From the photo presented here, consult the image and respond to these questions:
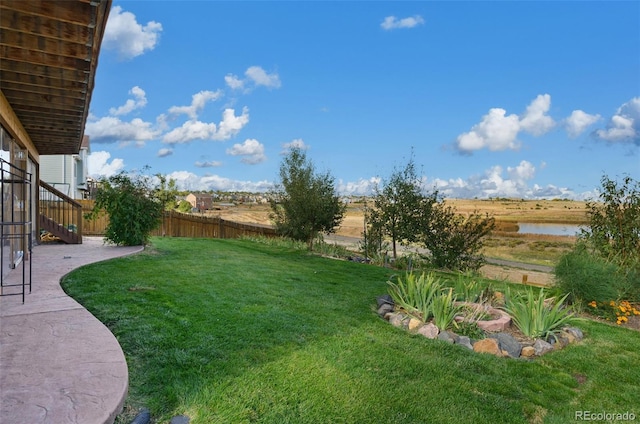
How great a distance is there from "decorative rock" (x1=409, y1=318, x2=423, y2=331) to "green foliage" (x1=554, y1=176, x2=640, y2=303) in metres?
3.52

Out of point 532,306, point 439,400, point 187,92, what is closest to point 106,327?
point 439,400

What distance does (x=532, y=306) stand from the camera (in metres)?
4.72

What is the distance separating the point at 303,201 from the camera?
539 inches

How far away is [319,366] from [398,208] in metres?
9.31

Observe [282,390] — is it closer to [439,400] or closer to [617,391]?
[439,400]

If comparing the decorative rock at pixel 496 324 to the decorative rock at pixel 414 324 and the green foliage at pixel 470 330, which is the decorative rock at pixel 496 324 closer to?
the green foliage at pixel 470 330

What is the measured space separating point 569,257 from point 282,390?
6.15m

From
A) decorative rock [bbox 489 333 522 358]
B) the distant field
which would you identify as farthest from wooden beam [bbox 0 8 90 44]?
the distant field

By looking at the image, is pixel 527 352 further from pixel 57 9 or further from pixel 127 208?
pixel 127 208

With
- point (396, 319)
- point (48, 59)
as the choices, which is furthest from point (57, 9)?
point (396, 319)

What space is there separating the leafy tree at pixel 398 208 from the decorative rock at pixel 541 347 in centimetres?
729

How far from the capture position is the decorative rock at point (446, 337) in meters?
4.24

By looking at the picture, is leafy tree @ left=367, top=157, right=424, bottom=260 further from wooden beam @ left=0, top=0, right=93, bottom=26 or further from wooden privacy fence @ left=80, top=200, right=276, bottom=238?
wooden beam @ left=0, top=0, right=93, bottom=26

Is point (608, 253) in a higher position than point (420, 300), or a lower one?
higher
